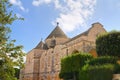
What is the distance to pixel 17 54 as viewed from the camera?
16.3 metres

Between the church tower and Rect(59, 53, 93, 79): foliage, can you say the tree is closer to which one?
Rect(59, 53, 93, 79): foliage

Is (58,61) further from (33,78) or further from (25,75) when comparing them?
(25,75)

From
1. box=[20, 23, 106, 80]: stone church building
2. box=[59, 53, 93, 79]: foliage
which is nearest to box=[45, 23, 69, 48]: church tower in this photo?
box=[20, 23, 106, 80]: stone church building

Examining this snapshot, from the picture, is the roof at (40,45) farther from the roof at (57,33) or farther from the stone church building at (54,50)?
the roof at (57,33)

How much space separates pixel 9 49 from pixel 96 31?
27.3 meters

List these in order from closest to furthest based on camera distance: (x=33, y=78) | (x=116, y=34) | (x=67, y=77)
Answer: (x=116, y=34), (x=67, y=77), (x=33, y=78)

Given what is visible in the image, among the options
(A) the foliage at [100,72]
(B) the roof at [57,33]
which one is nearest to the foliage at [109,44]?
(A) the foliage at [100,72]

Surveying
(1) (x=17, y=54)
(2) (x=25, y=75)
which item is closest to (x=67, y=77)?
(1) (x=17, y=54)

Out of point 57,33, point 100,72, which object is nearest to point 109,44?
point 100,72

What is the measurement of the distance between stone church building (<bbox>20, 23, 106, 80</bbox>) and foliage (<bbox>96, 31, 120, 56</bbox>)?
14039mm

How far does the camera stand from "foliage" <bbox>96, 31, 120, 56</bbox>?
916 inches

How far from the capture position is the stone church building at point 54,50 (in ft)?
132

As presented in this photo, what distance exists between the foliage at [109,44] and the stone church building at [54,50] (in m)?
14.0

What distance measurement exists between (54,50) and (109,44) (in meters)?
26.5
